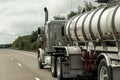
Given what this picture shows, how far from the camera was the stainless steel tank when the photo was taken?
12336 millimetres

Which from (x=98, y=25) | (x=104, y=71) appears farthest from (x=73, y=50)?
(x=104, y=71)

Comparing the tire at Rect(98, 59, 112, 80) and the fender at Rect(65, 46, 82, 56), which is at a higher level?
the fender at Rect(65, 46, 82, 56)

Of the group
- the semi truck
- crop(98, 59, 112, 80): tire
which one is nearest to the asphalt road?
the semi truck

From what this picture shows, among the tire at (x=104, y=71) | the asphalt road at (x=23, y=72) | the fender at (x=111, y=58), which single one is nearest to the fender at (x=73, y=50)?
the asphalt road at (x=23, y=72)

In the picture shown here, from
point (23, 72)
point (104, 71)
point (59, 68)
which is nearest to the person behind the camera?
point (104, 71)

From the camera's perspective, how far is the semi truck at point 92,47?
40.5ft

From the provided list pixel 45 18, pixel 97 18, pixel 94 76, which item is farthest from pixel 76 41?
pixel 45 18

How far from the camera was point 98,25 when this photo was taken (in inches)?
538

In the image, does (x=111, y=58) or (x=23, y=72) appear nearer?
(x=111, y=58)

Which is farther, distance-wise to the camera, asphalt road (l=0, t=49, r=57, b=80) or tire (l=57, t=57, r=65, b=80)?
asphalt road (l=0, t=49, r=57, b=80)

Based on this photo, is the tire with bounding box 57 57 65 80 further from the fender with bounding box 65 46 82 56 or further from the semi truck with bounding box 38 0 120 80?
the fender with bounding box 65 46 82 56

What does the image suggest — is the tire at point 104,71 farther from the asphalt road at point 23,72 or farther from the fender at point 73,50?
the asphalt road at point 23,72

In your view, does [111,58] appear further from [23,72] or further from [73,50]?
[23,72]

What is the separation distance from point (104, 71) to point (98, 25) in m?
1.69
